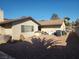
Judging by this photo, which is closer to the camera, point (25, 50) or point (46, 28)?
point (25, 50)

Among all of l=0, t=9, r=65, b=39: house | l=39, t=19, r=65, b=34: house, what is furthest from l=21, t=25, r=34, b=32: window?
l=39, t=19, r=65, b=34: house

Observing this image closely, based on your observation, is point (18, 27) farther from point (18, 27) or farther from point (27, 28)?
point (27, 28)

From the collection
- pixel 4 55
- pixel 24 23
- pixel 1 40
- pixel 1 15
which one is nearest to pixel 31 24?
pixel 24 23

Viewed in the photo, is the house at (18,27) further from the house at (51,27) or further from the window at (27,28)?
the house at (51,27)

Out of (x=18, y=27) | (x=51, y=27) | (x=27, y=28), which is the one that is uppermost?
→ (x=51, y=27)

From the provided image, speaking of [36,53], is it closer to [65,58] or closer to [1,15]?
[65,58]

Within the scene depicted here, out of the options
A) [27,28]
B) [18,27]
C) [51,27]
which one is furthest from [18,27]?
[51,27]

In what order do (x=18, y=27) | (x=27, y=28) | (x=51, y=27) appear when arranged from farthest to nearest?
(x=51, y=27) < (x=27, y=28) < (x=18, y=27)

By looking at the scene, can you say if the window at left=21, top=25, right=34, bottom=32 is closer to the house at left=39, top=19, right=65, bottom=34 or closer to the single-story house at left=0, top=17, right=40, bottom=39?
the single-story house at left=0, top=17, right=40, bottom=39

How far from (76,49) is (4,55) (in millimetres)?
2265

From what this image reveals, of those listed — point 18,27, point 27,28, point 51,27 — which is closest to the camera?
point 18,27

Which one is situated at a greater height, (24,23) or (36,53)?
(24,23)

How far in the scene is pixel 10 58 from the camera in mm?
5156

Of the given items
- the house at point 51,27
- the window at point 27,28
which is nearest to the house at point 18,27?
the window at point 27,28
